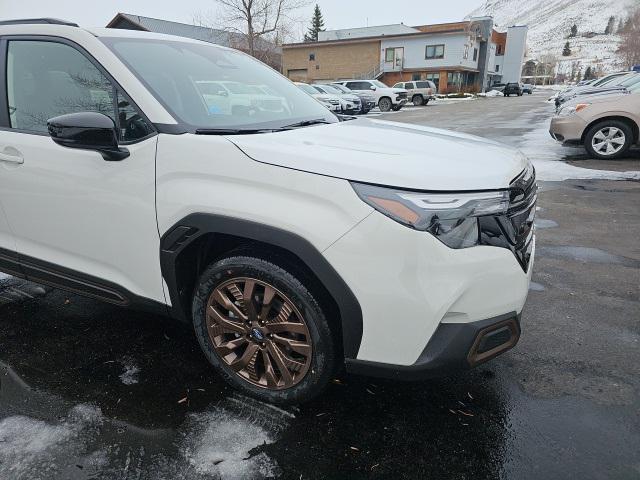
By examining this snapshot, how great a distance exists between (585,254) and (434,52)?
48730mm

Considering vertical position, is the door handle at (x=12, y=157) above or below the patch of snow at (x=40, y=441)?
above

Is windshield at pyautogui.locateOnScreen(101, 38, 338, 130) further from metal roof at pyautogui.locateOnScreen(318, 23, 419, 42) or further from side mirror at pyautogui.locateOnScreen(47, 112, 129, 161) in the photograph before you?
metal roof at pyautogui.locateOnScreen(318, 23, 419, 42)

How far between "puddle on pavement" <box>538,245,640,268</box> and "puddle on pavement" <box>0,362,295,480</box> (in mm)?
3299

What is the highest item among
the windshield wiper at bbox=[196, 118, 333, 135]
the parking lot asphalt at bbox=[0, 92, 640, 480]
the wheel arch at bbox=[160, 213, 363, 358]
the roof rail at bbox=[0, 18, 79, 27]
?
the roof rail at bbox=[0, 18, 79, 27]

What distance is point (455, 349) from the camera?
1.94 meters

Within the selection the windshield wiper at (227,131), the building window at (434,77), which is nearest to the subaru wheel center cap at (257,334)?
the windshield wiper at (227,131)

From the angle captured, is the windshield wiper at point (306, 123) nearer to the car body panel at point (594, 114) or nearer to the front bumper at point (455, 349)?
the front bumper at point (455, 349)

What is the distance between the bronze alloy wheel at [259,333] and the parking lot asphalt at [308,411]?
0.65ft

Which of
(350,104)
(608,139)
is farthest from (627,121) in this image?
(350,104)

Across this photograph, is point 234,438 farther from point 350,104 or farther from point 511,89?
point 511,89

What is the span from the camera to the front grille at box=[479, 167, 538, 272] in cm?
195

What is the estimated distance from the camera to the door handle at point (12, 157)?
8.77 ft

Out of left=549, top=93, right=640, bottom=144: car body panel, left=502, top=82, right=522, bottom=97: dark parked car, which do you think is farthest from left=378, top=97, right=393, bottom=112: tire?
left=502, top=82, right=522, bottom=97: dark parked car

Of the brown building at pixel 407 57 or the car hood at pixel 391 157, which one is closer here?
the car hood at pixel 391 157
